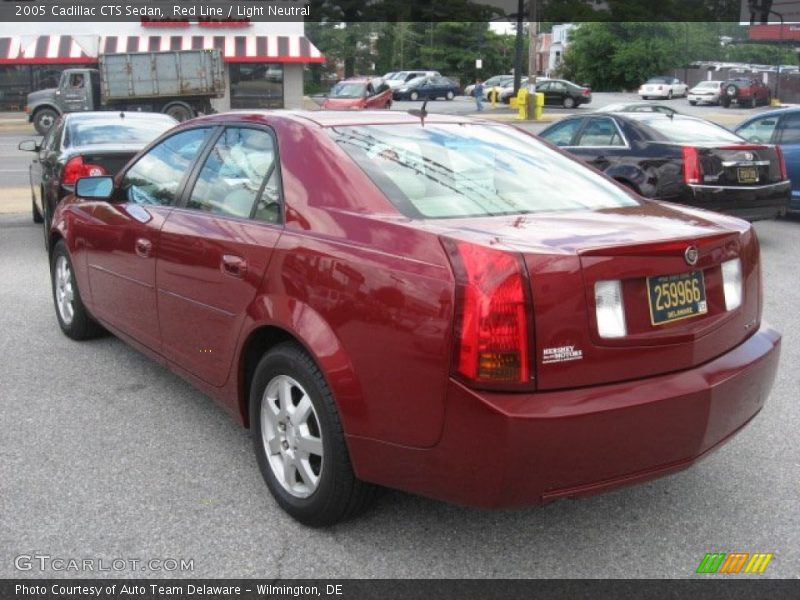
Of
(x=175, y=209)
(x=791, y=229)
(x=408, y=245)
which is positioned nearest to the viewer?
(x=408, y=245)

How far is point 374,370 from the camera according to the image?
115 inches

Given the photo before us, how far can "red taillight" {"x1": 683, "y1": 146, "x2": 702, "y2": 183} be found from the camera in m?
9.08

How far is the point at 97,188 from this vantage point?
501 cm

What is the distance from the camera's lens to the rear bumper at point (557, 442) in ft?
8.78

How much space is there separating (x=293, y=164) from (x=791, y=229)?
932cm

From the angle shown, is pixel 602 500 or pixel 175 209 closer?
pixel 602 500

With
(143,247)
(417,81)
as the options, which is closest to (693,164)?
(143,247)

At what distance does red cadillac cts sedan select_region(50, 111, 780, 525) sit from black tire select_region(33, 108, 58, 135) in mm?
28378

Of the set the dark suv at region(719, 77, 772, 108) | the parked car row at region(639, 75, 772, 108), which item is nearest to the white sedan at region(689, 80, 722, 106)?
the parked car row at region(639, 75, 772, 108)

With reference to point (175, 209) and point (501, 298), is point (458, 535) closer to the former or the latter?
point (501, 298)

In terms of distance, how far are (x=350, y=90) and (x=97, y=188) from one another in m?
32.1

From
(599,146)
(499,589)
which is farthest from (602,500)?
(599,146)

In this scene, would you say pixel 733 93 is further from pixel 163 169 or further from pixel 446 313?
pixel 446 313

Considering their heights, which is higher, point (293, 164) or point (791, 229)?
point (293, 164)
